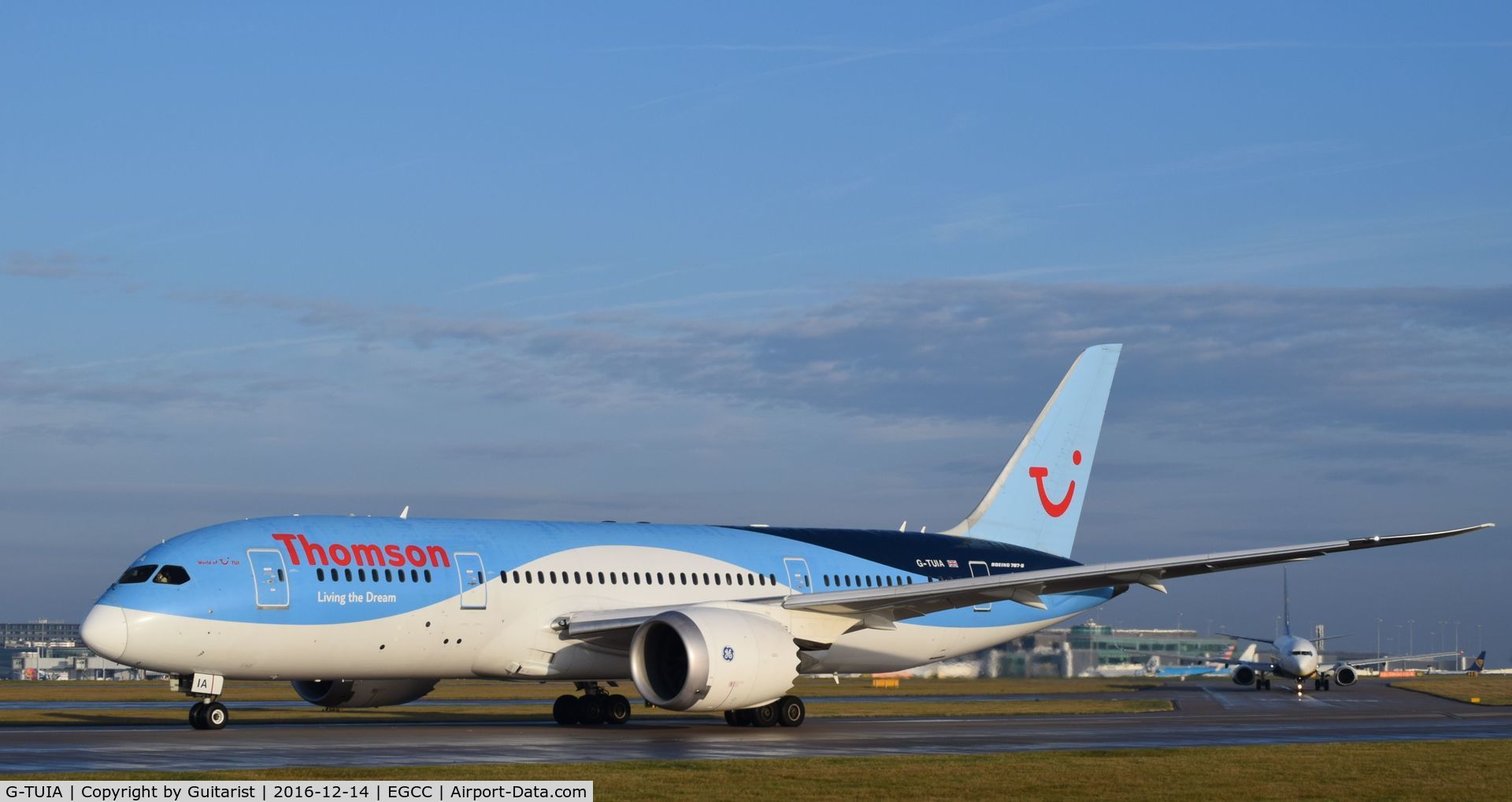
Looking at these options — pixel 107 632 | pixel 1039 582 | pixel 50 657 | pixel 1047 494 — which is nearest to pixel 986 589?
pixel 1039 582

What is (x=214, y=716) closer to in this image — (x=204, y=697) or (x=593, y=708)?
(x=204, y=697)

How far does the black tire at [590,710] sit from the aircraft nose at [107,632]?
9.53 meters

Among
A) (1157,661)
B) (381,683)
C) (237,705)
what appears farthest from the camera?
(1157,661)

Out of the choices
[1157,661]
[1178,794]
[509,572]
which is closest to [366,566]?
[509,572]

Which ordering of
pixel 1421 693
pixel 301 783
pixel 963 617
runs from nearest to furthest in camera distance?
pixel 301 783 → pixel 963 617 → pixel 1421 693

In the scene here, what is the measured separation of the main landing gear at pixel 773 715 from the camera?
32.0 meters

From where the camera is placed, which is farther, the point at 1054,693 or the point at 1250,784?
the point at 1054,693

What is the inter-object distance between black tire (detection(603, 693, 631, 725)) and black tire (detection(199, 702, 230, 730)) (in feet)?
26.4

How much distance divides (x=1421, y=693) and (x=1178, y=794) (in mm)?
47738

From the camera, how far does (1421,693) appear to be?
61.8m

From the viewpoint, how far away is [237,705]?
4241cm

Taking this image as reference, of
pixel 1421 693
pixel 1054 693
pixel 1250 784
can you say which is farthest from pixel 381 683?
pixel 1421 693

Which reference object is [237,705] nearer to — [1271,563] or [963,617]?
[963,617]

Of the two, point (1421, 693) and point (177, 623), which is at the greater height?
point (177, 623)
